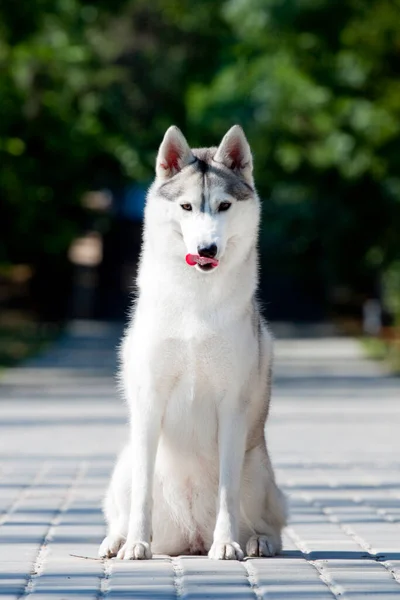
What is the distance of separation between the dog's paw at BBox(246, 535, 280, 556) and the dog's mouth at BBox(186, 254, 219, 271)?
1.38 m

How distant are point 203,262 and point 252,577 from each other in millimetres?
1550

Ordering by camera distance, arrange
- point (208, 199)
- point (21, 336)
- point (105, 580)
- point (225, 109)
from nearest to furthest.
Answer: point (105, 580) < point (208, 199) < point (225, 109) < point (21, 336)

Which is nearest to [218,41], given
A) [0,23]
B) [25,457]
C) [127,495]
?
[0,23]

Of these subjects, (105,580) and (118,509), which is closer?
(105,580)

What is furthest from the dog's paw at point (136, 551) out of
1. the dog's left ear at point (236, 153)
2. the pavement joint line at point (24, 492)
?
the dog's left ear at point (236, 153)

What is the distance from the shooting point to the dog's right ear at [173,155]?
7.21 m

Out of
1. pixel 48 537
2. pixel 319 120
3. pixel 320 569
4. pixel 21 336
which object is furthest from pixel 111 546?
pixel 21 336

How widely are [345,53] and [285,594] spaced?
26626 millimetres

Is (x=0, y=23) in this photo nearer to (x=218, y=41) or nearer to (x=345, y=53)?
(x=345, y=53)


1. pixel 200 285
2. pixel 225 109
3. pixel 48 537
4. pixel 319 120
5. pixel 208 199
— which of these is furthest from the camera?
pixel 225 109

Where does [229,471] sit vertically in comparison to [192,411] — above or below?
below

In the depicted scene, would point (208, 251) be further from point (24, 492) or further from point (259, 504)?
point (24, 492)

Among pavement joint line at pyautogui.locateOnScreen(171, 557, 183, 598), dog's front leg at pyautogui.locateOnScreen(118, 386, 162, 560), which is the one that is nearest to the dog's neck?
dog's front leg at pyautogui.locateOnScreen(118, 386, 162, 560)

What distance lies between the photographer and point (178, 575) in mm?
6461
